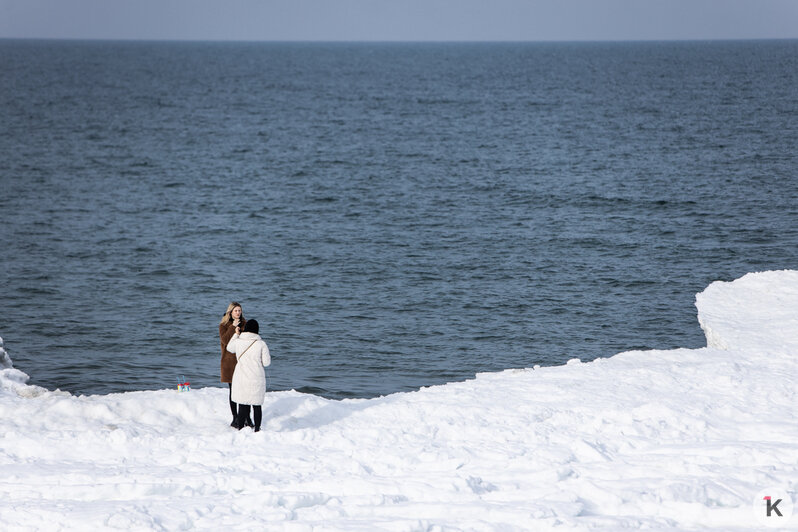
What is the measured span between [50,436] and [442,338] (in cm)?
1706

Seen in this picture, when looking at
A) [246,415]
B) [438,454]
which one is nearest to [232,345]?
[246,415]

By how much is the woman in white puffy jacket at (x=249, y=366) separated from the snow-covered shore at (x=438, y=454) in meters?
0.64

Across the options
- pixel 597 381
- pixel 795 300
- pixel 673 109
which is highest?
pixel 673 109

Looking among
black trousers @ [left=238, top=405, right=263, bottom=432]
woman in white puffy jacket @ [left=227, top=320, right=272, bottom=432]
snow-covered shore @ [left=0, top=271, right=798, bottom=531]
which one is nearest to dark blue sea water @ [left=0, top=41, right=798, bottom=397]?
snow-covered shore @ [left=0, top=271, right=798, bottom=531]

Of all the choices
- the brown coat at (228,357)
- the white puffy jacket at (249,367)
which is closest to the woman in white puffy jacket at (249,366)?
the white puffy jacket at (249,367)

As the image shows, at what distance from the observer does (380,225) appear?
45.9 m

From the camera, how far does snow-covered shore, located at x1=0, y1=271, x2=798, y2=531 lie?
39.4 feet

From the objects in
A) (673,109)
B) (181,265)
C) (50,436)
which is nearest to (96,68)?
(673,109)

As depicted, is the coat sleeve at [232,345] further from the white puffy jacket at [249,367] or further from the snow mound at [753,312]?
the snow mound at [753,312]

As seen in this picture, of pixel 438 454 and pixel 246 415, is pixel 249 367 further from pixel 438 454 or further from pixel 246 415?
pixel 438 454

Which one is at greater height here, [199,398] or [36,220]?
[36,220]

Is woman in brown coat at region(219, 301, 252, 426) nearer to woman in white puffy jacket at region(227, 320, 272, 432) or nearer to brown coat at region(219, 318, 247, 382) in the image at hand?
brown coat at region(219, 318, 247, 382)

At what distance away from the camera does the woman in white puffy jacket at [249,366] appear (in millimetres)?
15086

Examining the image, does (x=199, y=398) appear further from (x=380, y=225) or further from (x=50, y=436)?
(x=380, y=225)
